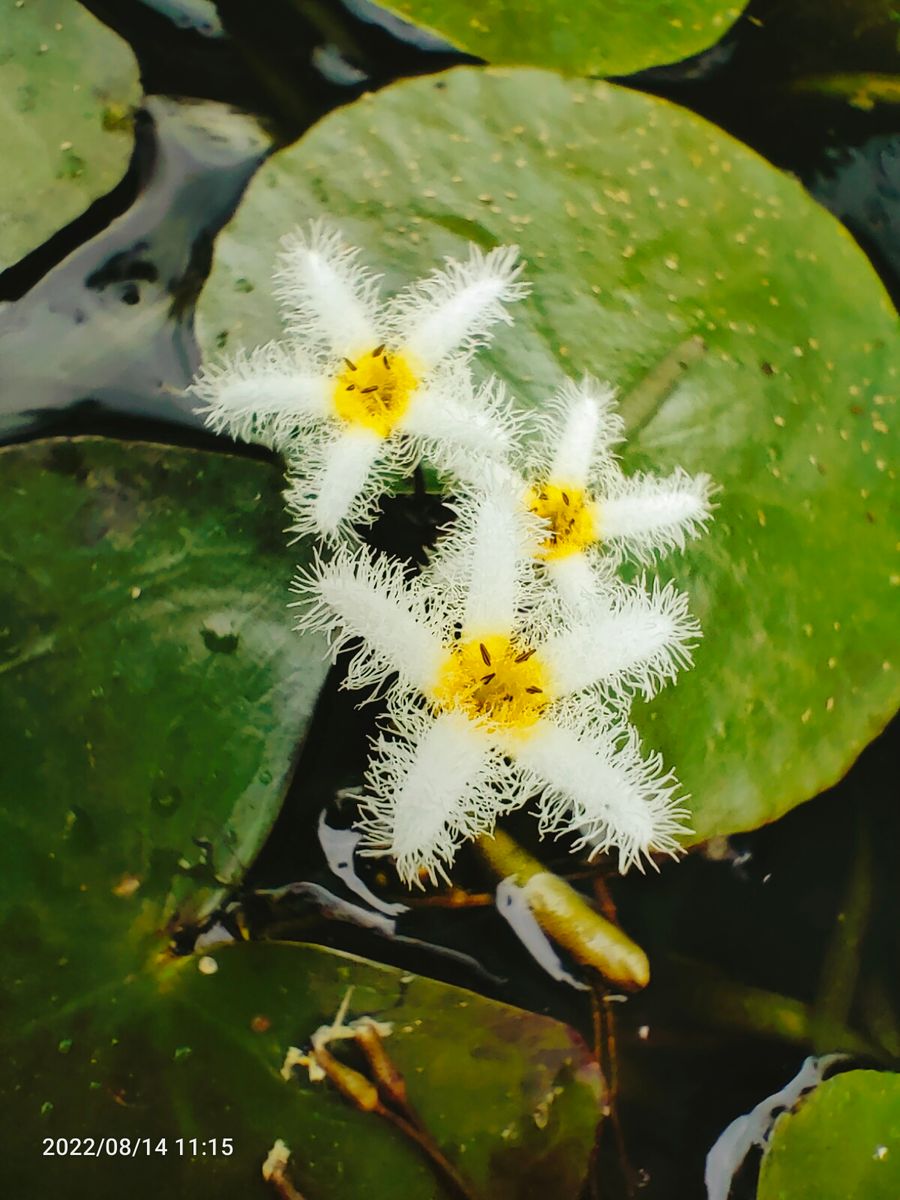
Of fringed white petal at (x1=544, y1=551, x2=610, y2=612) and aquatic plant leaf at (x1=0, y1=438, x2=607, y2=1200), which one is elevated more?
fringed white petal at (x1=544, y1=551, x2=610, y2=612)

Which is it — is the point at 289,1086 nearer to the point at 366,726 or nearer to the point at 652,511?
the point at 366,726

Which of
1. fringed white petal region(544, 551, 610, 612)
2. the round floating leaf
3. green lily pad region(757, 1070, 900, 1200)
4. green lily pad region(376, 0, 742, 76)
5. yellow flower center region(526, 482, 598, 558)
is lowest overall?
the round floating leaf

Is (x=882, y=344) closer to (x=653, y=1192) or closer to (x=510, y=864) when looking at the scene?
(x=510, y=864)

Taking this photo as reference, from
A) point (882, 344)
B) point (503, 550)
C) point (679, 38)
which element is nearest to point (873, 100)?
point (679, 38)

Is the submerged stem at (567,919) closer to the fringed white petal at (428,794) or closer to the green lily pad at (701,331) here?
the fringed white petal at (428,794)

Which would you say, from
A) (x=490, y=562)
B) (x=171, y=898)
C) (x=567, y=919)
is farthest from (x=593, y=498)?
(x=171, y=898)

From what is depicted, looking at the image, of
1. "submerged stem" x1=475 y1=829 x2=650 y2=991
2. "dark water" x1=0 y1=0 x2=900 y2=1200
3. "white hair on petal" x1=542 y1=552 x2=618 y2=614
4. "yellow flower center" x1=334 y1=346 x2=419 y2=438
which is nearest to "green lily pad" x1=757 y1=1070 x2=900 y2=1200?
"dark water" x1=0 y1=0 x2=900 y2=1200

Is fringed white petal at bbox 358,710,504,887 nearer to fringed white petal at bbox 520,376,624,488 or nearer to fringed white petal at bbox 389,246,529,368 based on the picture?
fringed white petal at bbox 520,376,624,488
